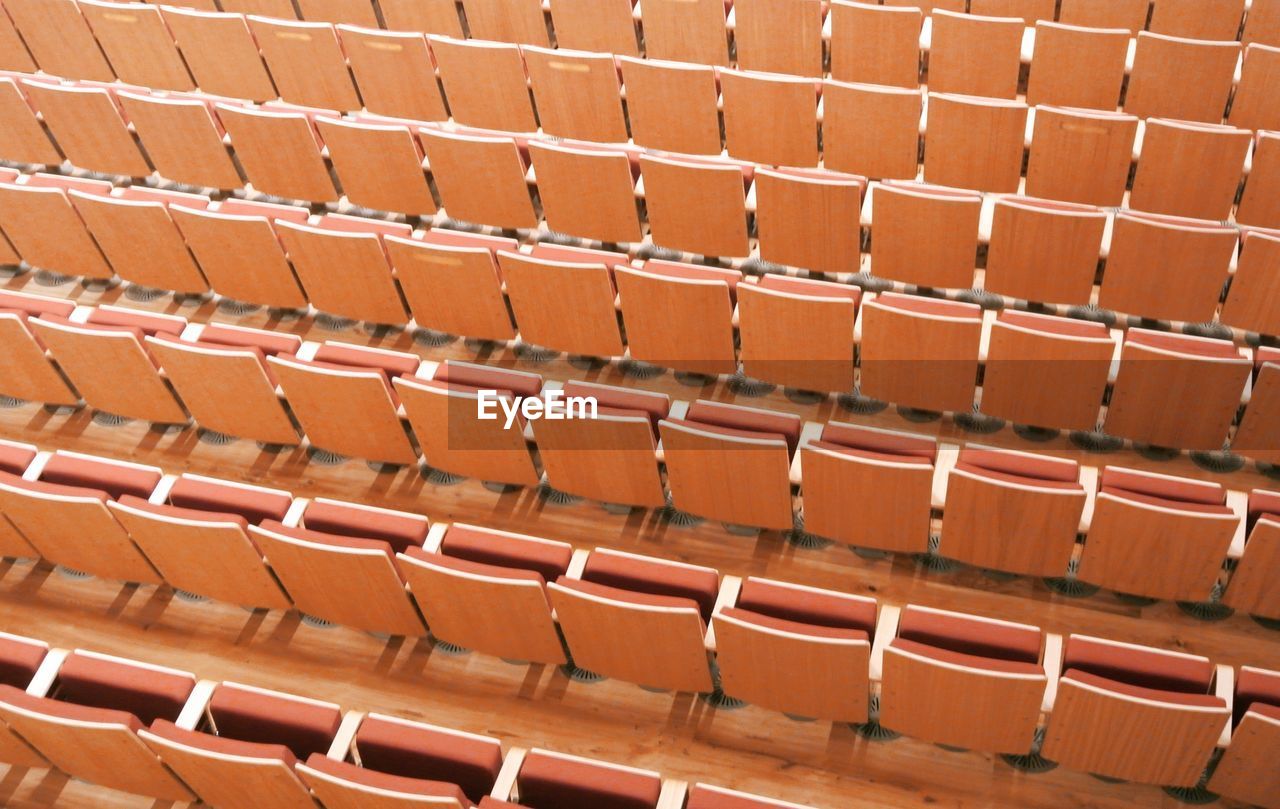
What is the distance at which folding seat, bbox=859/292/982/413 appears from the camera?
50 cm

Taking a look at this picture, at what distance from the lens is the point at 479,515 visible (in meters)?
0.55

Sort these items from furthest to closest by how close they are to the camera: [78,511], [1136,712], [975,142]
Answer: [975,142] → [78,511] → [1136,712]

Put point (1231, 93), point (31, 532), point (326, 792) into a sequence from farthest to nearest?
1. point (1231, 93)
2. point (31, 532)
3. point (326, 792)

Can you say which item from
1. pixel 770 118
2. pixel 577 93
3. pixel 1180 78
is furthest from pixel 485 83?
pixel 1180 78

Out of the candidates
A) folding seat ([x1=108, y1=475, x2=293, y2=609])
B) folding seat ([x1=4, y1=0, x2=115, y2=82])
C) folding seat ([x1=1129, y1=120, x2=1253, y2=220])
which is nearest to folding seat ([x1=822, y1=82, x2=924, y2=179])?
folding seat ([x1=1129, y1=120, x2=1253, y2=220])

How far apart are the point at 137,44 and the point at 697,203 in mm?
379

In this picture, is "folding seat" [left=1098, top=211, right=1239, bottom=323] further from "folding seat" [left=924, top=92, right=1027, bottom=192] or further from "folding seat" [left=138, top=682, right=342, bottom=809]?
"folding seat" [left=138, top=682, right=342, bottom=809]

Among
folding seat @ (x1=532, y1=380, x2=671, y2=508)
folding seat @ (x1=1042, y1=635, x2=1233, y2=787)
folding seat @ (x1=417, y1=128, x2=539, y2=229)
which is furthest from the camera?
folding seat @ (x1=417, y1=128, x2=539, y2=229)

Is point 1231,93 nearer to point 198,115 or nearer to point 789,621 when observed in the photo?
point 789,621

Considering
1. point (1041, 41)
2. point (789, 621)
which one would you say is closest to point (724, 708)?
point (789, 621)

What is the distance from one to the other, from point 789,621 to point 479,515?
0.18 meters

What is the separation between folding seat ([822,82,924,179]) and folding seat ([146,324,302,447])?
0.95 feet

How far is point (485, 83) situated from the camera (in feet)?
2.19

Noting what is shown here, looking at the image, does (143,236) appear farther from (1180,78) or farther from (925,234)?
(1180,78)
